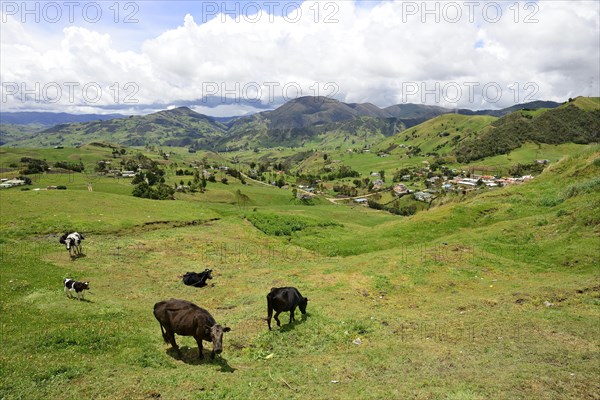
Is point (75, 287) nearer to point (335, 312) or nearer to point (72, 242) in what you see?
point (72, 242)

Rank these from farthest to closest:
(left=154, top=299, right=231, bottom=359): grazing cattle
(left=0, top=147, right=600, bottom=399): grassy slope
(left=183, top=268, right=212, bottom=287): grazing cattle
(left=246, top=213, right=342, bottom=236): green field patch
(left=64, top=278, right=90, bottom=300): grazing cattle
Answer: (left=246, top=213, right=342, bottom=236): green field patch < (left=183, top=268, right=212, bottom=287): grazing cattle < (left=64, top=278, right=90, bottom=300): grazing cattle < (left=154, top=299, right=231, bottom=359): grazing cattle < (left=0, top=147, right=600, bottom=399): grassy slope

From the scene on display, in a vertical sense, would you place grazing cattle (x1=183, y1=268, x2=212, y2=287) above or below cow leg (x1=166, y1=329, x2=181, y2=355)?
below

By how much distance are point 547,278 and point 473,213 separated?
21133 mm

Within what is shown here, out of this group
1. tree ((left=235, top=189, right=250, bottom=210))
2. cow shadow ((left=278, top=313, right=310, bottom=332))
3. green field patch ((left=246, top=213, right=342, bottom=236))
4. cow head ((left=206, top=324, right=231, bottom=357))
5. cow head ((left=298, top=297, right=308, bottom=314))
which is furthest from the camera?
tree ((left=235, top=189, right=250, bottom=210))

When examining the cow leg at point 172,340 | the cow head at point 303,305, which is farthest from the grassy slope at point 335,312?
the cow head at point 303,305

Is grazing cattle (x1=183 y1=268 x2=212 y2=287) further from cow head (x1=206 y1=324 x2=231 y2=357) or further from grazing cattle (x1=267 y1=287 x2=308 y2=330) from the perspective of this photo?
cow head (x1=206 y1=324 x2=231 y2=357)

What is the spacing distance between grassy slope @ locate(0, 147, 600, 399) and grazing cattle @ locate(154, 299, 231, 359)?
96 centimetres

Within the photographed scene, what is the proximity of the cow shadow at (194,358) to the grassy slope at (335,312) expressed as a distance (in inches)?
5.8

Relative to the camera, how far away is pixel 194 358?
48.1 ft

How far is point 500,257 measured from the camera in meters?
30.7

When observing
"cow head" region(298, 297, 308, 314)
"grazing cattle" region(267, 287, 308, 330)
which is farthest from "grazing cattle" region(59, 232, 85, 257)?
"cow head" region(298, 297, 308, 314)

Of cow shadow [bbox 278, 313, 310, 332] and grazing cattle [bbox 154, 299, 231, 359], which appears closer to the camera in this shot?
grazing cattle [bbox 154, 299, 231, 359]

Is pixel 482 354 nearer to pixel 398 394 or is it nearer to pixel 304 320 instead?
pixel 398 394

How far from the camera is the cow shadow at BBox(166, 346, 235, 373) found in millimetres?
14119
